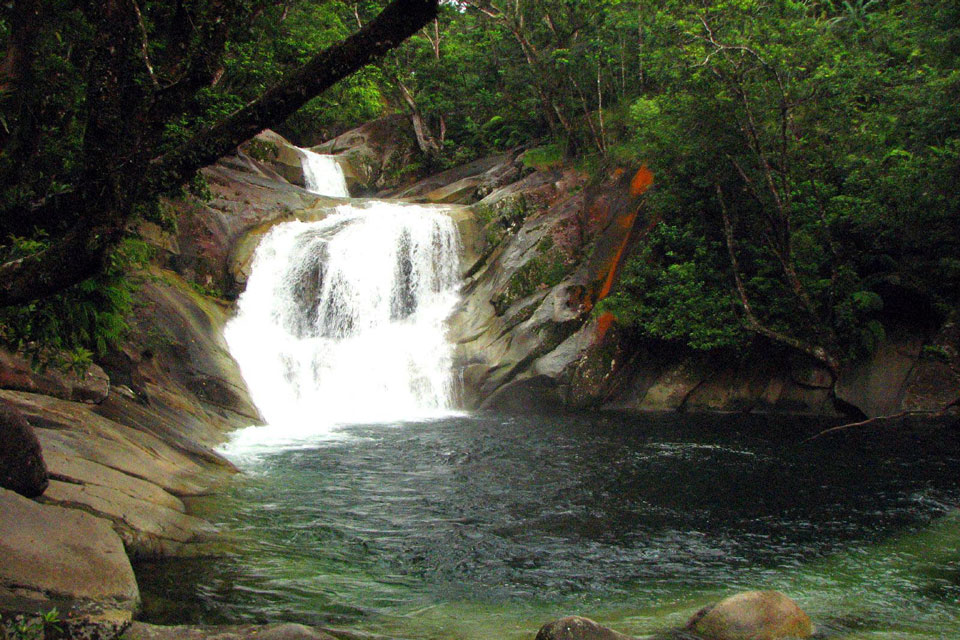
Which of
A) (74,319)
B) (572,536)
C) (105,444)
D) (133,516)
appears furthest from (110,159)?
(572,536)

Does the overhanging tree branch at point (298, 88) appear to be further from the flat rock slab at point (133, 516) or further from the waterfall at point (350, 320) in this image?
the waterfall at point (350, 320)

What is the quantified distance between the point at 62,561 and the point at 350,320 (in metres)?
16.1

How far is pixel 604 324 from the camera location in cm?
1942

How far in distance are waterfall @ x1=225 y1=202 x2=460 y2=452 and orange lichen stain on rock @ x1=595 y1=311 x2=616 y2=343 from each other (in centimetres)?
440

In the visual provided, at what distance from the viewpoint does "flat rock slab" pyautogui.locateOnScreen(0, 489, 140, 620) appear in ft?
16.2

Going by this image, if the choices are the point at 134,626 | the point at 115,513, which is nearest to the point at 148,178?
the point at 134,626

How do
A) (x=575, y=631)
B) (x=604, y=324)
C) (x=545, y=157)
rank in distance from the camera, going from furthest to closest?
(x=545, y=157), (x=604, y=324), (x=575, y=631)

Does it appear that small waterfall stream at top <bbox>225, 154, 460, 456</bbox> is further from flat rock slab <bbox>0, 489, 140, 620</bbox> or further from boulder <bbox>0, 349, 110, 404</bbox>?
flat rock slab <bbox>0, 489, 140, 620</bbox>

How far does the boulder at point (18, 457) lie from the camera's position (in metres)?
5.96

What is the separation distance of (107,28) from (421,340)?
56.5ft

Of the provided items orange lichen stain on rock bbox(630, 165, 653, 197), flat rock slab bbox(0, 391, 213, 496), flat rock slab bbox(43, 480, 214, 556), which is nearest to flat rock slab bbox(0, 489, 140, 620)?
flat rock slab bbox(43, 480, 214, 556)

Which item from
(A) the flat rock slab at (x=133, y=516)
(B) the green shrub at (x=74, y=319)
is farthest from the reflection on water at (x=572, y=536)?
(B) the green shrub at (x=74, y=319)

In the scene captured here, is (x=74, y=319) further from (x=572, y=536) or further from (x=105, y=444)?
(x=572, y=536)

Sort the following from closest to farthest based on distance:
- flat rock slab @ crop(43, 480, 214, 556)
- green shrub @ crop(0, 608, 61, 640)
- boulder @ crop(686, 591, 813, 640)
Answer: green shrub @ crop(0, 608, 61, 640) → boulder @ crop(686, 591, 813, 640) → flat rock slab @ crop(43, 480, 214, 556)
